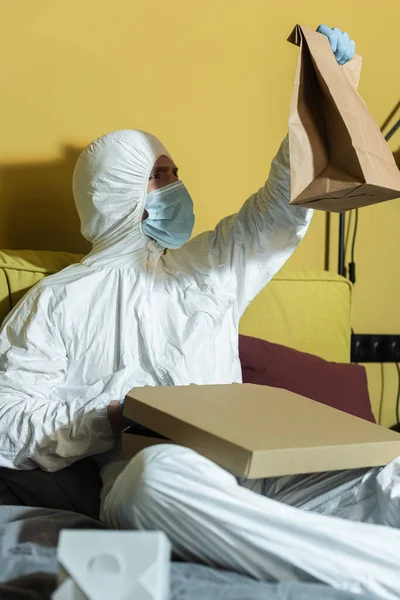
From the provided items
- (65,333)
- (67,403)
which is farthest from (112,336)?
(67,403)

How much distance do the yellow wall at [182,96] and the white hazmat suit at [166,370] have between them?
0.84 feet

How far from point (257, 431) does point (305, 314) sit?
2.97 ft

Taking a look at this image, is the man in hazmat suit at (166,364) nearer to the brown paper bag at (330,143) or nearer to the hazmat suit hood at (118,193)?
the hazmat suit hood at (118,193)

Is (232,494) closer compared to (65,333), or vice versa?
(232,494)

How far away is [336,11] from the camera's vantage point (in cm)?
203

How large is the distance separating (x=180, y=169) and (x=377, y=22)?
859 millimetres

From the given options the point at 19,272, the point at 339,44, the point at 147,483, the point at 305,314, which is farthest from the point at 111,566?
the point at 305,314

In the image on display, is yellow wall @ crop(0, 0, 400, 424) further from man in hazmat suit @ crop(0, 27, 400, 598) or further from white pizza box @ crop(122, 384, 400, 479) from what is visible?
white pizza box @ crop(122, 384, 400, 479)

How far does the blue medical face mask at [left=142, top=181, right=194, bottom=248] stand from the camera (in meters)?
1.47

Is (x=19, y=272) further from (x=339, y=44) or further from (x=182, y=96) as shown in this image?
(x=339, y=44)

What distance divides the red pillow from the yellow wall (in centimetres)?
50

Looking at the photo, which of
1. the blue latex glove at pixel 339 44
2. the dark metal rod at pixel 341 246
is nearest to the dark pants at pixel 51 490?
the blue latex glove at pixel 339 44

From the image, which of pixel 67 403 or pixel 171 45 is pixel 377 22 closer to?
pixel 171 45

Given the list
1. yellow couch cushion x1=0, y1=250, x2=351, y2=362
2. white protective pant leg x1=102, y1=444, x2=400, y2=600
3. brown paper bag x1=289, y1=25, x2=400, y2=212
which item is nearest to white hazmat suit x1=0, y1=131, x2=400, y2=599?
white protective pant leg x1=102, y1=444, x2=400, y2=600
